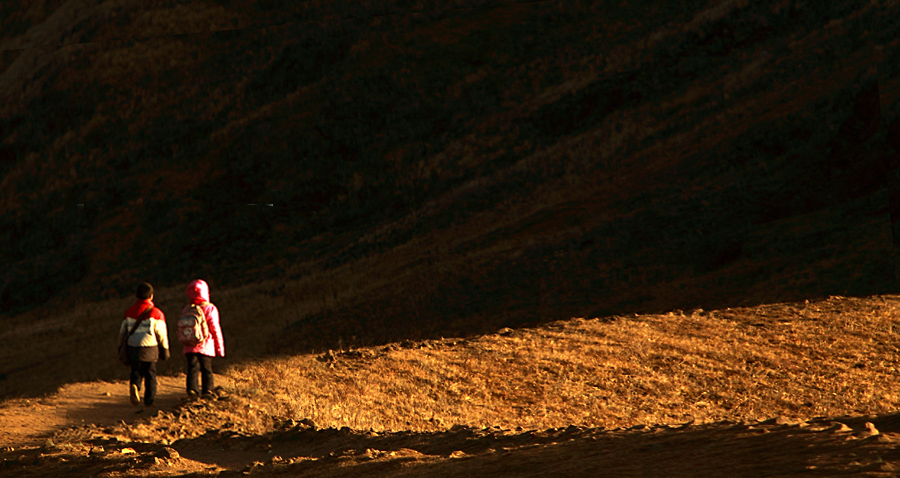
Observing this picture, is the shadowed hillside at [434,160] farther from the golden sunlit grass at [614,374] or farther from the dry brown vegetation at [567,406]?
the dry brown vegetation at [567,406]

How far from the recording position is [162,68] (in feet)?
97.7

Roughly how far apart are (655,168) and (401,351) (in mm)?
10651

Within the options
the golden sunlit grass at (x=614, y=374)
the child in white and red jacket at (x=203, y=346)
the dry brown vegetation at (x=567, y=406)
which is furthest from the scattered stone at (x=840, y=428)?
the child in white and red jacket at (x=203, y=346)

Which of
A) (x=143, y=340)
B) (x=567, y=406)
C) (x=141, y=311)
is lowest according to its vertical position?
(x=567, y=406)

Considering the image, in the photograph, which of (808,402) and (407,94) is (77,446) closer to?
(808,402)

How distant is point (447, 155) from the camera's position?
25.4 metres

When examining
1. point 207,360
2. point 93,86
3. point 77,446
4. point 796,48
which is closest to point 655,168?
point 796,48

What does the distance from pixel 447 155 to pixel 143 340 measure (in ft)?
55.7

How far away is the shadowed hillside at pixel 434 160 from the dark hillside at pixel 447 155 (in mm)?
78

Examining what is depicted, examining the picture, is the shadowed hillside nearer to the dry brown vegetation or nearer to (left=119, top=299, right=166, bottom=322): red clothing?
the dry brown vegetation

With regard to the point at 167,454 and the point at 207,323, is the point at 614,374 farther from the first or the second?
the point at 167,454

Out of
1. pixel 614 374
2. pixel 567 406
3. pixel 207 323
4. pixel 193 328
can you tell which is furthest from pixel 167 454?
pixel 614 374

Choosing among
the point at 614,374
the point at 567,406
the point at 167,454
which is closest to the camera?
the point at 167,454

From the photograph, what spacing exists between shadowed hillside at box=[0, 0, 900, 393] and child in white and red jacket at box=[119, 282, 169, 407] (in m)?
7.25
